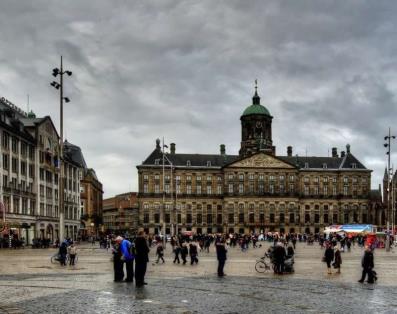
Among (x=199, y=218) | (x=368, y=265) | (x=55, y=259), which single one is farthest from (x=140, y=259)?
(x=199, y=218)

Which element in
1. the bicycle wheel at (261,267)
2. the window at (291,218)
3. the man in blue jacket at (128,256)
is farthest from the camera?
the window at (291,218)

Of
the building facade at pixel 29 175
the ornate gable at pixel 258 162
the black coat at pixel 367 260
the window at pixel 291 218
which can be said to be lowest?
the window at pixel 291 218

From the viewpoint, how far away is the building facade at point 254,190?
142m

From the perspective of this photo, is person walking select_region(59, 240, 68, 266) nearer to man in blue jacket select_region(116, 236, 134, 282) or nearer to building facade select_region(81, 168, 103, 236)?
man in blue jacket select_region(116, 236, 134, 282)

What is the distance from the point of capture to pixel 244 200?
477ft

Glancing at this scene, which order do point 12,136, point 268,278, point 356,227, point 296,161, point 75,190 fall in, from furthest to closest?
point 296,161 → point 75,190 → point 356,227 → point 12,136 → point 268,278

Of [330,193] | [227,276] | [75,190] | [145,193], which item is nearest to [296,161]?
[330,193]

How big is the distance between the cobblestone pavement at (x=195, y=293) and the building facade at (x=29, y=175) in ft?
124

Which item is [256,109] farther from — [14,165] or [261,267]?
[261,267]

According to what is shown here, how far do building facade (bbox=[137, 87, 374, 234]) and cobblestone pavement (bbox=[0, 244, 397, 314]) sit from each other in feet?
374

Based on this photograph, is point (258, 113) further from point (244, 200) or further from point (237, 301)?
point (237, 301)

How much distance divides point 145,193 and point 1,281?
388 ft

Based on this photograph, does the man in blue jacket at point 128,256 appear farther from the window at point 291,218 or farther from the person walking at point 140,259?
the window at point 291,218

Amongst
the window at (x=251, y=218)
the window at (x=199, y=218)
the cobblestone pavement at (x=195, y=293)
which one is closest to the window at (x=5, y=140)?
the cobblestone pavement at (x=195, y=293)
